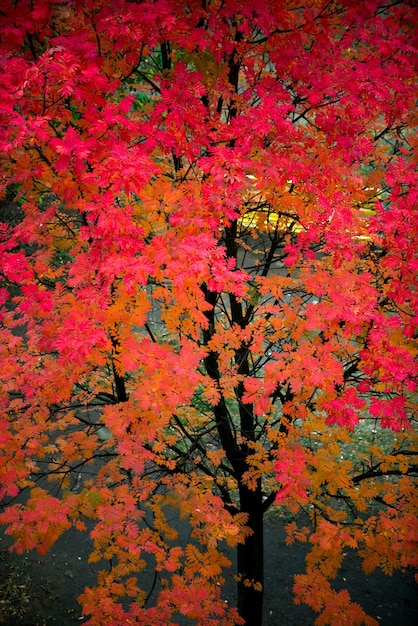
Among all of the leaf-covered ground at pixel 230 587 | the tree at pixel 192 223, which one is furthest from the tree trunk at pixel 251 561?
the leaf-covered ground at pixel 230 587

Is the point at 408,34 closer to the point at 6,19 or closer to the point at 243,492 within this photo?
the point at 6,19

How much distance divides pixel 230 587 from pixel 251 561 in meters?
1.92

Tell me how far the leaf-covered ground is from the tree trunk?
1.17 m

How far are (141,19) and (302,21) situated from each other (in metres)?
2.02

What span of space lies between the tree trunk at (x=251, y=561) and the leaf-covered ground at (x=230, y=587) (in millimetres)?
1170

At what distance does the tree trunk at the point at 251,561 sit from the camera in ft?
19.7

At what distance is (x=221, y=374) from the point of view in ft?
18.0

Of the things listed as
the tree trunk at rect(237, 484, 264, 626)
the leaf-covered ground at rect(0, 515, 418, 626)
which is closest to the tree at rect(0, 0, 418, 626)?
the tree trunk at rect(237, 484, 264, 626)

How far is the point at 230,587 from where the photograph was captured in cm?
755

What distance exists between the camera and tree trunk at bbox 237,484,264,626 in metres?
6.01

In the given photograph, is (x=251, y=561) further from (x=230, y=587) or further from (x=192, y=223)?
(x=192, y=223)

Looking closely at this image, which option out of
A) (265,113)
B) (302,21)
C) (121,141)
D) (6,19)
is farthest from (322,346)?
(6,19)

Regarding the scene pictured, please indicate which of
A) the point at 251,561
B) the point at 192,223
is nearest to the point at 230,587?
the point at 251,561

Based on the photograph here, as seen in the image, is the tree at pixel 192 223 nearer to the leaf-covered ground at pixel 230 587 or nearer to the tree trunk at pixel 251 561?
the tree trunk at pixel 251 561
